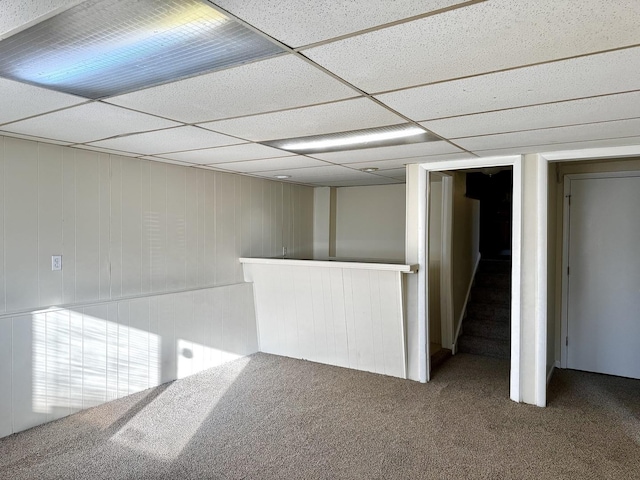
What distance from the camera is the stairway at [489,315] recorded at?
5055mm

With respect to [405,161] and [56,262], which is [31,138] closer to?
[56,262]

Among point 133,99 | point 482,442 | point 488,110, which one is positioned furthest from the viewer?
point 482,442

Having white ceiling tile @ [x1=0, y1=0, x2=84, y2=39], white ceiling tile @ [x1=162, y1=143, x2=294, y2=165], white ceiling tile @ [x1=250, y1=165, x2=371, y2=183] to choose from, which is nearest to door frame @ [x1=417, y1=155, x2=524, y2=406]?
white ceiling tile @ [x1=250, y1=165, x2=371, y2=183]

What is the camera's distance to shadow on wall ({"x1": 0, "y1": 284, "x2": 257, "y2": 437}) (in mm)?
3055

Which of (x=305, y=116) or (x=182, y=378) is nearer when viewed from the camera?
(x=305, y=116)

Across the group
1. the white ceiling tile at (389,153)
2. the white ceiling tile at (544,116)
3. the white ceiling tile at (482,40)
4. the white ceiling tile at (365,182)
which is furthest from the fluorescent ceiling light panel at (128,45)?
the white ceiling tile at (365,182)

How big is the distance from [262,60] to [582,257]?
4.16 m

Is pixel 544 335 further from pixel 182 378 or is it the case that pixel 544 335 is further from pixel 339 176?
pixel 182 378

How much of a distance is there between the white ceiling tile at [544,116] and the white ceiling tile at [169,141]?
138 centimetres

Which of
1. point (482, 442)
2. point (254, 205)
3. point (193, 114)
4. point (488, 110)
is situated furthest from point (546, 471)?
point (254, 205)

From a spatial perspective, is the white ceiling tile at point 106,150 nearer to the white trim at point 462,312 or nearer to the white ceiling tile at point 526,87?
the white ceiling tile at point 526,87

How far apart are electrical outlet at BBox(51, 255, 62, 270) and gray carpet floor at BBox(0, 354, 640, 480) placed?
114 centimetres

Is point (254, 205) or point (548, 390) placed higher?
point (254, 205)

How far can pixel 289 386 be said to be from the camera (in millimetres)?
3945
